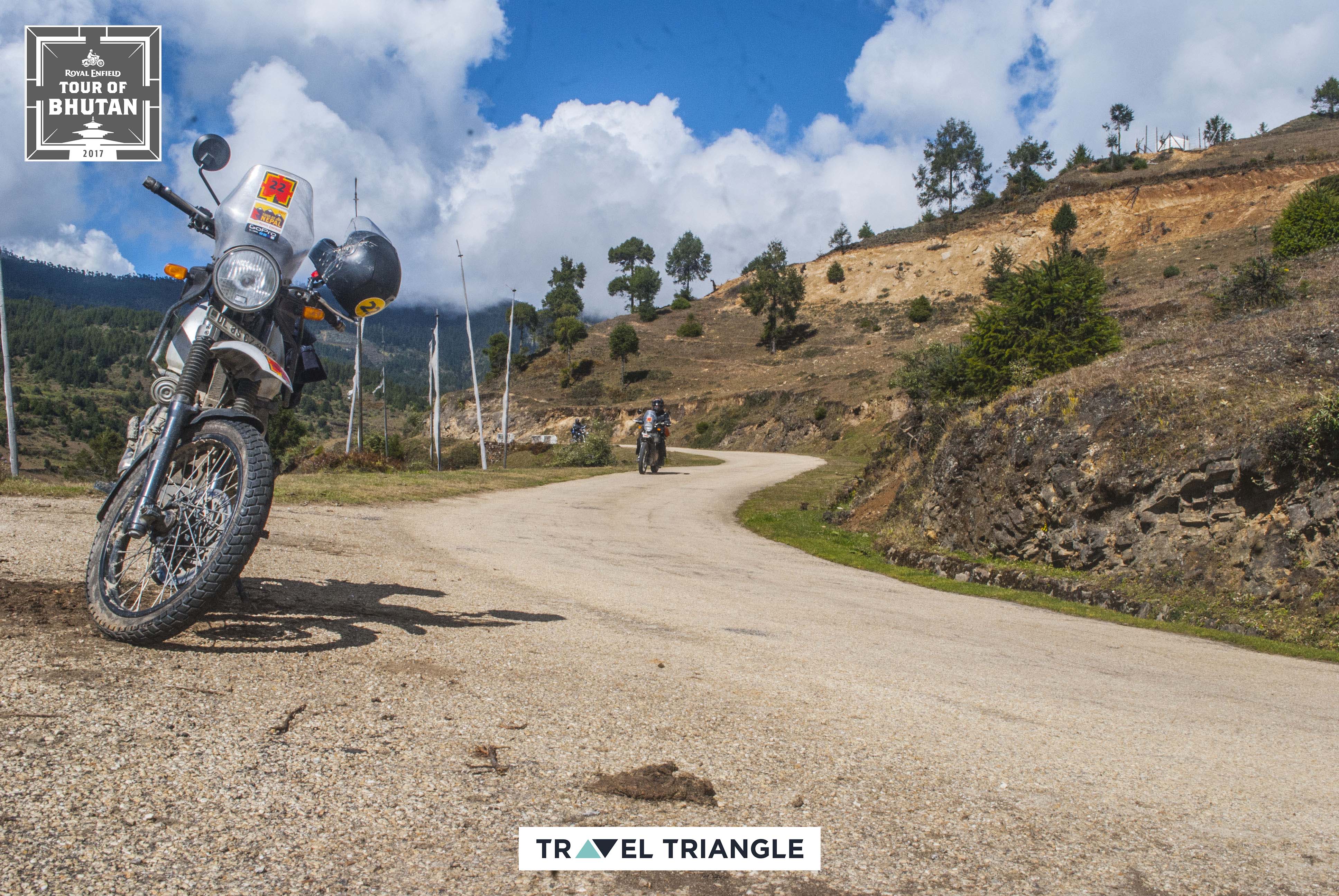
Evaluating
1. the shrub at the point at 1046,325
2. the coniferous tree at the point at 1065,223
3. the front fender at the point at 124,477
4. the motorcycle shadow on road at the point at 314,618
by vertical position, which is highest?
the coniferous tree at the point at 1065,223

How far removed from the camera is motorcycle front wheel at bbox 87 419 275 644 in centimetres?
366

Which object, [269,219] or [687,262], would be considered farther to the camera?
[687,262]

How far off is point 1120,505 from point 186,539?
10.6 meters

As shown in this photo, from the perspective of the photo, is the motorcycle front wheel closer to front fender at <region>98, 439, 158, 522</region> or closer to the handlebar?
front fender at <region>98, 439, 158, 522</region>

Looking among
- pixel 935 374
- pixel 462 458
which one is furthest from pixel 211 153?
pixel 462 458

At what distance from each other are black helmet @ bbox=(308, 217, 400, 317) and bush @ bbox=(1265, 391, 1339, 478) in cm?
954

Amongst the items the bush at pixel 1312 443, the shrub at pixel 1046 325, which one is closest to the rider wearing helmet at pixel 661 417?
the shrub at pixel 1046 325

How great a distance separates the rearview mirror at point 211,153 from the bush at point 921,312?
7505cm

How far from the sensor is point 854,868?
2.39 m

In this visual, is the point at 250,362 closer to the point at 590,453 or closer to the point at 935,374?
the point at 935,374

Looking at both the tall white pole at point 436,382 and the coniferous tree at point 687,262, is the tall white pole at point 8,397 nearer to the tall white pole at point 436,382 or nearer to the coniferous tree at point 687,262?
the tall white pole at point 436,382

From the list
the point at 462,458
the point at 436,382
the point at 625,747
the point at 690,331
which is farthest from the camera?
the point at 690,331

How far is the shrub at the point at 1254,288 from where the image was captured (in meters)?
20.5

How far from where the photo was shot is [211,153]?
5.05 m
